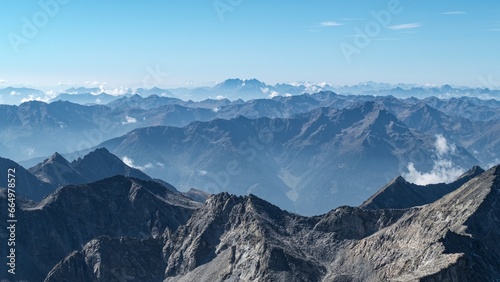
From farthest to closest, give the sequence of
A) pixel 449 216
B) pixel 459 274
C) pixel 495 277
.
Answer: pixel 449 216
pixel 495 277
pixel 459 274

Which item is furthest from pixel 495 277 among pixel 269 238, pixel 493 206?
pixel 269 238

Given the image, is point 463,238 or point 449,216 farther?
point 449,216

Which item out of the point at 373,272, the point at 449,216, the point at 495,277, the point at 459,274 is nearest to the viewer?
the point at 459,274

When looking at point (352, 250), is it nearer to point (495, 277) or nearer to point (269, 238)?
point (269, 238)

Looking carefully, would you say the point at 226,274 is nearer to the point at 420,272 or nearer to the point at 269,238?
the point at 269,238

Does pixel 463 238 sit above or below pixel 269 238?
above

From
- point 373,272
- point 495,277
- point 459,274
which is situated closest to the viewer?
point 459,274

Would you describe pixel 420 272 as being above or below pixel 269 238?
above

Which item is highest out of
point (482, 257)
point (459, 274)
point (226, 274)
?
point (459, 274)

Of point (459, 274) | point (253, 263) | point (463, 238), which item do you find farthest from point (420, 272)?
point (253, 263)
